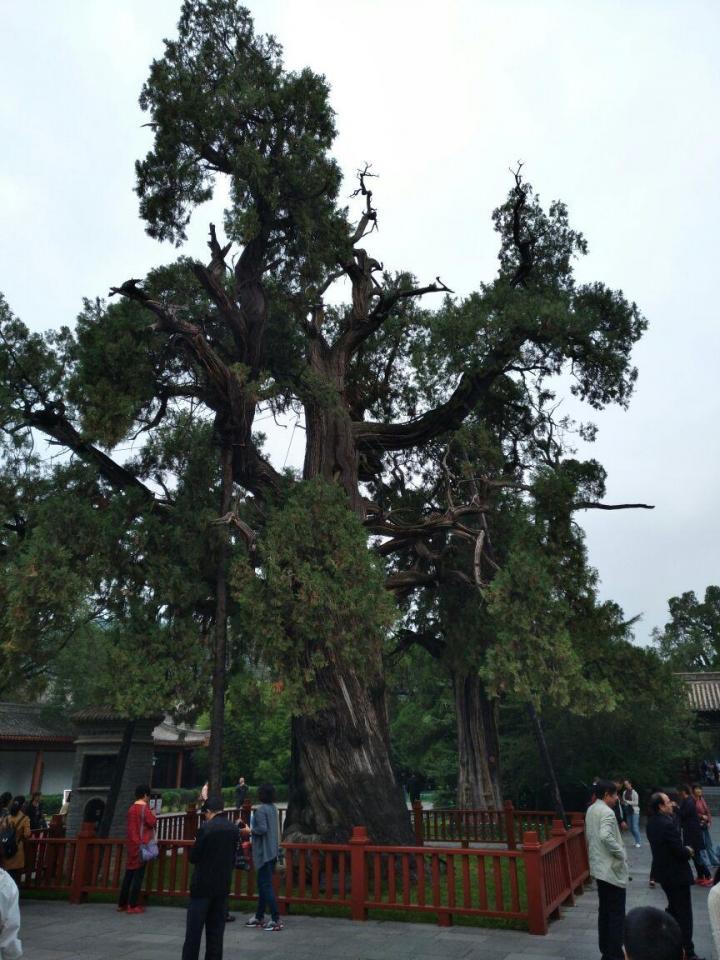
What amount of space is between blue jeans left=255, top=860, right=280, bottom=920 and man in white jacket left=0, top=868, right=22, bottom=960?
465 centimetres

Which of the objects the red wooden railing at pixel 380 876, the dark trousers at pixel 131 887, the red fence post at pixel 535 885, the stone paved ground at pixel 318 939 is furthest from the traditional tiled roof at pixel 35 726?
the red fence post at pixel 535 885

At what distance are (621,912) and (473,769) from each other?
1314 centimetres

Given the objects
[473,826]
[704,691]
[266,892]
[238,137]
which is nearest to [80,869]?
[266,892]

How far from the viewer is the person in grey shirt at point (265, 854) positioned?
24.8ft

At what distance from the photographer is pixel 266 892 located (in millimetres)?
7578

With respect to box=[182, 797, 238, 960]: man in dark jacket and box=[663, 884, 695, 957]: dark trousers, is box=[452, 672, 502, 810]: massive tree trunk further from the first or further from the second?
box=[182, 797, 238, 960]: man in dark jacket

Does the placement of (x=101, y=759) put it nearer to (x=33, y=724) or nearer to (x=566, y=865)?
(x=566, y=865)

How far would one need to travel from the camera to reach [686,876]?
5.93m

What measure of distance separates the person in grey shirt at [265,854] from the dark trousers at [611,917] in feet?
11.5

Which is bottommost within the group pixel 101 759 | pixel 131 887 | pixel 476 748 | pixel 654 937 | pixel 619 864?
pixel 131 887

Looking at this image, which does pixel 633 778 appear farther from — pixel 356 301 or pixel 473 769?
pixel 356 301

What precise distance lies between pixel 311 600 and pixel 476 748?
35.1 ft

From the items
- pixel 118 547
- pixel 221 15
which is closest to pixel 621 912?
pixel 118 547

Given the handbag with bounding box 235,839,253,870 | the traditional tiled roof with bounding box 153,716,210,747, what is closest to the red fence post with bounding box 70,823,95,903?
the handbag with bounding box 235,839,253,870
